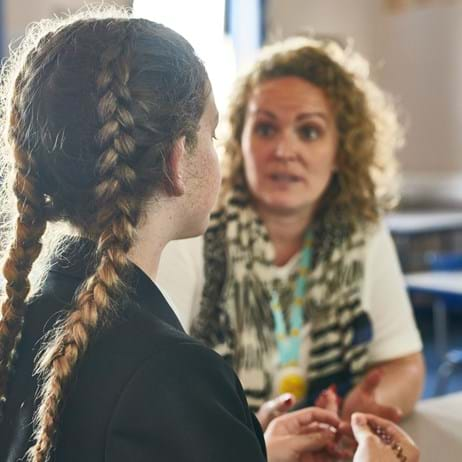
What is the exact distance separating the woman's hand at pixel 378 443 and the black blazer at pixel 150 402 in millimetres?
284

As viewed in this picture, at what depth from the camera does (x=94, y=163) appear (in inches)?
35.6

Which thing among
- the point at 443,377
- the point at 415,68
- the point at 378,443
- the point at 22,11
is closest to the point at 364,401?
the point at 378,443

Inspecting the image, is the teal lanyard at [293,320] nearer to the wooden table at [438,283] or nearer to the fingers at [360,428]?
the fingers at [360,428]

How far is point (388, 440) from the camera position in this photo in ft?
3.87

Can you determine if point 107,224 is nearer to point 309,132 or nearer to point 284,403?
point 284,403

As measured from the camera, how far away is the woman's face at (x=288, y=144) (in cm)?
179

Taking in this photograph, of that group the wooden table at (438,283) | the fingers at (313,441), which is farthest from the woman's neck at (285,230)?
the wooden table at (438,283)

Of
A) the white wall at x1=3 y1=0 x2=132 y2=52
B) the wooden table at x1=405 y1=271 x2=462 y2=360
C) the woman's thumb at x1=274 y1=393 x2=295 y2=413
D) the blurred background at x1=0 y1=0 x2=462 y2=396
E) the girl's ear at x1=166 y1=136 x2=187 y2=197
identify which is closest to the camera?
the girl's ear at x1=166 y1=136 x2=187 y2=197

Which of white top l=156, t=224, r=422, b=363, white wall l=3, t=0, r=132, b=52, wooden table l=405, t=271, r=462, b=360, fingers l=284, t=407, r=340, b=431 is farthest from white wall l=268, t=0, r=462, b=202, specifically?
fingers l=284, t=407, r=340, b=431

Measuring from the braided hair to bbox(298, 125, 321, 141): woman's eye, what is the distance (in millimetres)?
887

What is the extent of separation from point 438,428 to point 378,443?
0.24 meters

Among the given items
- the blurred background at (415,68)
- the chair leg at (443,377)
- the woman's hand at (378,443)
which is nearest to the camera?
the woman's hand at (378,443)

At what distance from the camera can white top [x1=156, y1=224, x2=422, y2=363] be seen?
1.61 m

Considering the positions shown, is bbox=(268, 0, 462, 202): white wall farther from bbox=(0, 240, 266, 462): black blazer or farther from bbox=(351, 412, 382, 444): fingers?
bbox=(0, 240, 266, 462): black blazer
